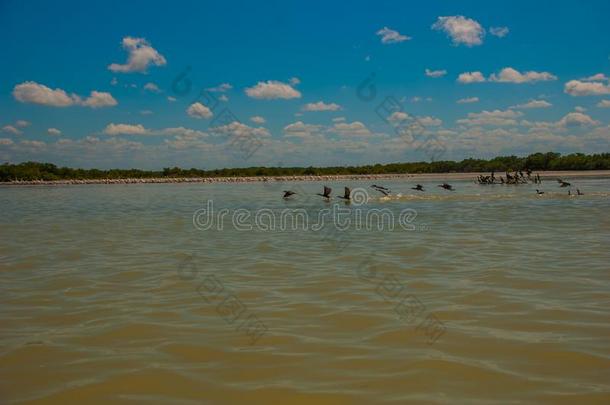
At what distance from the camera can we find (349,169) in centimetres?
10288

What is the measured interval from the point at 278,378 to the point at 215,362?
25.5 inches

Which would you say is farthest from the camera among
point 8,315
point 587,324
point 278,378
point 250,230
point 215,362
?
point 250,230

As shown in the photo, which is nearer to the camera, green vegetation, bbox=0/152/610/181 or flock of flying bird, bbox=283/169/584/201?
flock of flying bird, bbox=283/169/584/201

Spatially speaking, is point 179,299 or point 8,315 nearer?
point 8,315

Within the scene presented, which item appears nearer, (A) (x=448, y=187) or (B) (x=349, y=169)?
(A) (x=448, y=187)

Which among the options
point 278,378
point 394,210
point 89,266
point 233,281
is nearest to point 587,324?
point 278,378

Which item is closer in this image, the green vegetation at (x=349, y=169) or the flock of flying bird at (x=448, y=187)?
the flock of flying bird at (x=448, y=187)

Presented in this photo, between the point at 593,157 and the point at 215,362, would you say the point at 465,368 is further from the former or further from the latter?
the point at 593,157

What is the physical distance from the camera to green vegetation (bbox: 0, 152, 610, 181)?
78375mm

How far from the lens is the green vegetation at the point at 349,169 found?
78.4 meters

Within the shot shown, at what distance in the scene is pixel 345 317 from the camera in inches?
214

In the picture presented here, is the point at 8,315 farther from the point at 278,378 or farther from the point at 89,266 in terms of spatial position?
the point at 278,378

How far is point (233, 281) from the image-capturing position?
24.1 feet

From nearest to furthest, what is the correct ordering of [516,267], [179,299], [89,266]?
1. [179,299]
2. [516,267]
3. [89,266]
